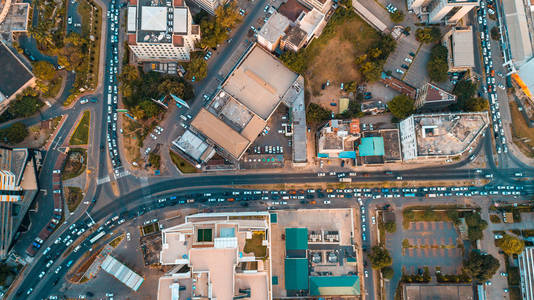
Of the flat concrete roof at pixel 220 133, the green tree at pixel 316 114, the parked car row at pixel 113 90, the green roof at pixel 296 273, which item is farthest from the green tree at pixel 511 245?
the parked car row at pixel 113 90

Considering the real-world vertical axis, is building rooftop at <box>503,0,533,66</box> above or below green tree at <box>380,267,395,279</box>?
above

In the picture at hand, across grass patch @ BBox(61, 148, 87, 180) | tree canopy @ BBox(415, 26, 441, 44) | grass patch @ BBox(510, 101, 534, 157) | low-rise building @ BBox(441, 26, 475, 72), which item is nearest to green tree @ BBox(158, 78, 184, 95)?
grass patch @ BBox(61, 148, 87, 180)

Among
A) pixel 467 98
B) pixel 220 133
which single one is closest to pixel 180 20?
pixel 220 133

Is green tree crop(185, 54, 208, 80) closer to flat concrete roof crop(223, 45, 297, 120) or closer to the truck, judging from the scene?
flat concrete roof crop(223, 45, 297, 120)

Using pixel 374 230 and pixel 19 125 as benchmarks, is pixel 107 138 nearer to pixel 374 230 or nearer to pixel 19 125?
pixel 19 125

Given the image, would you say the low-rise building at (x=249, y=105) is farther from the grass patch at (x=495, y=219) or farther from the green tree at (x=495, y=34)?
the green tree at (x=495, y=34)

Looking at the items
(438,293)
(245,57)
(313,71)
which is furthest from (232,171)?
(438,293)
